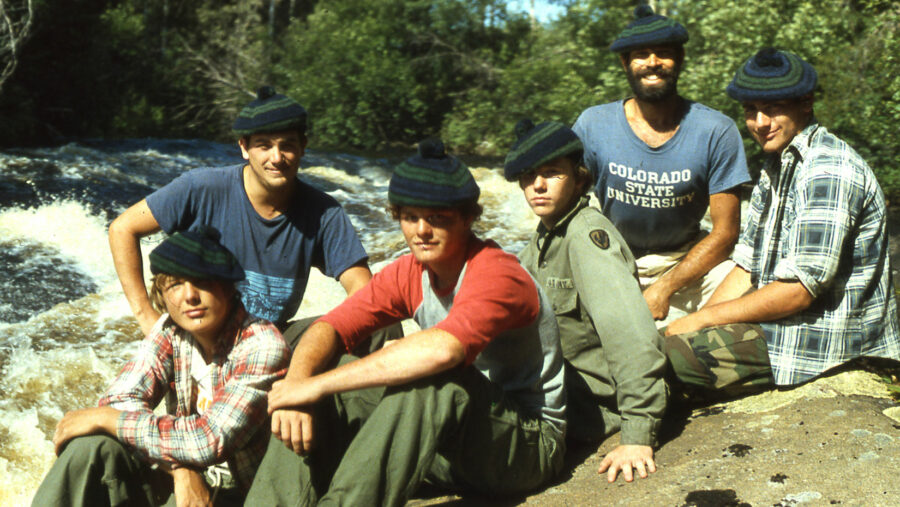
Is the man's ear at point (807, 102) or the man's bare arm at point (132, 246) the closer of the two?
the man's ear at point (807, 102)

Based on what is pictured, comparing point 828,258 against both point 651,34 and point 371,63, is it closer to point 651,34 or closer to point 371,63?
point 651,34

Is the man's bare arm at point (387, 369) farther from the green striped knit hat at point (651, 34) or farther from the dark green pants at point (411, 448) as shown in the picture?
the green striped knit hat at point (651, 34)

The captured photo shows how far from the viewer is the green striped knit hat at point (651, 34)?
4418 mm

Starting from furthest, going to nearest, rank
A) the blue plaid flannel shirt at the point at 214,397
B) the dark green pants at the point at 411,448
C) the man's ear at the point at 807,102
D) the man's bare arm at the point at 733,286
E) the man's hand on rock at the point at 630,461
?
the man's bare arm at the point at 733,286
the man's ear at the point at 807,102
the man's hand on rock at the point at 630,461
the blue plaid flannel shirt at the point at 214,397
the dark green pants at the point at 411,448

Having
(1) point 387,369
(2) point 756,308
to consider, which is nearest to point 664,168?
(2) point 756,308

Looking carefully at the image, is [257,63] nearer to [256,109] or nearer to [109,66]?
[109,66]

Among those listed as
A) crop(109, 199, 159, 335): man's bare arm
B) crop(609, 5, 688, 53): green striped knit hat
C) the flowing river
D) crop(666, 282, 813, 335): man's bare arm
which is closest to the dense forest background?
the flowing river

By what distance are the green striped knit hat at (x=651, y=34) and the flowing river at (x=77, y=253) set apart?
12.9 feet

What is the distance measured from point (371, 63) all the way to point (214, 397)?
16550 mm

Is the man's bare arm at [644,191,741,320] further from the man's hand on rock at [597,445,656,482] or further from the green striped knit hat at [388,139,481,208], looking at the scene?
the green striped knit hat at [388,139,481,208]

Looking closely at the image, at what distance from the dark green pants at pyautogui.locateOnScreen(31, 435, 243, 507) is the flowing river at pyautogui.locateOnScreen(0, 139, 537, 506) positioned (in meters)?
2.26

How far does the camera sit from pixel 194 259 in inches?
121

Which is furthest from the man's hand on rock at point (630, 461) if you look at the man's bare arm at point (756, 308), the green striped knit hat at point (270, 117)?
the green striped knit hat at point (270, 117)

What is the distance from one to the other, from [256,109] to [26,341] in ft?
13.3
